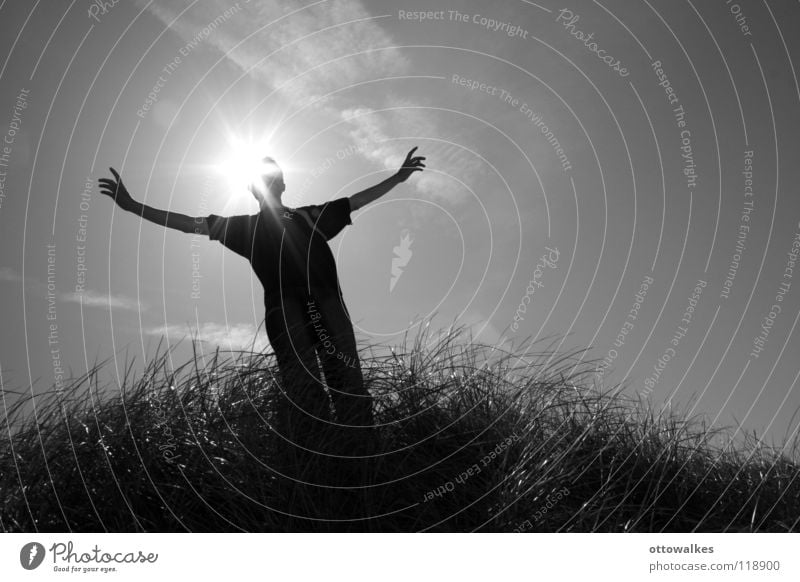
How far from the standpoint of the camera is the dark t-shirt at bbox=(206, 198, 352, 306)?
5.03 m

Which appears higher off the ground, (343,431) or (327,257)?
(327,257)

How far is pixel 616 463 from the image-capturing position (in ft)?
16.1

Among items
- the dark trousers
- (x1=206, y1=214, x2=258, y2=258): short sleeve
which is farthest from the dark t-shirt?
the dark trousers

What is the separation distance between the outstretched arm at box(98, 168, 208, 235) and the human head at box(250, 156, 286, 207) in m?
0.53

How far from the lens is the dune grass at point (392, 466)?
→ 3.67 meters

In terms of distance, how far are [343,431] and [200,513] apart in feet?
3.71

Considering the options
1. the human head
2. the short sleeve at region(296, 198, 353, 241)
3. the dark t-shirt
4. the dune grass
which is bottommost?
the dune grass

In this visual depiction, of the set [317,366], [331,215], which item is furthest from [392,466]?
[331,215]

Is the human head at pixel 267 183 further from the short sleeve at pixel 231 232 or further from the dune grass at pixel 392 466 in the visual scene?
the dune grass at pixel 392 466

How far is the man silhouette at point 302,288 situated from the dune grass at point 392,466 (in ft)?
0.60

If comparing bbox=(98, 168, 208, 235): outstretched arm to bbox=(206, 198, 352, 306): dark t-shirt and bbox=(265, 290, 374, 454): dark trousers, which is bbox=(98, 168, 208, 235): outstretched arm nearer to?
bbox=(206, 198, 352, 306): dark t-shirt

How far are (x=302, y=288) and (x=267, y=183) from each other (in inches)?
43.5
